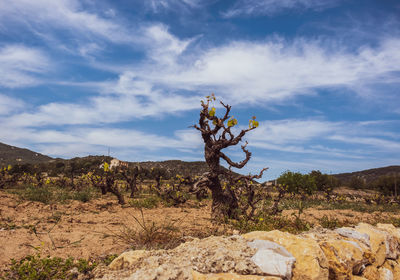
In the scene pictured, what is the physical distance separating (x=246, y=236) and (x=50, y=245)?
4.06m

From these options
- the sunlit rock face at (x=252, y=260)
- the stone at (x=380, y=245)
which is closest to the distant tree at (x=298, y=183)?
the stone at (x=380, y=245)

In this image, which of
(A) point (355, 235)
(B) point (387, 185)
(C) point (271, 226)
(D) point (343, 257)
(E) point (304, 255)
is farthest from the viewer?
(B) point (387, 185)

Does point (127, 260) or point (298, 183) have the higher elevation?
point (298, 183)

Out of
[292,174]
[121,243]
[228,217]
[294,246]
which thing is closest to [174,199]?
[228,217]

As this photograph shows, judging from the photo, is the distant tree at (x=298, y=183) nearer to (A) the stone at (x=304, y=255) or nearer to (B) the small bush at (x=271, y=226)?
(B) the small bush at (x=271, y=226)

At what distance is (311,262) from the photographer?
3287 mm

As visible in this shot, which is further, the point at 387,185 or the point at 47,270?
the point at 387,185

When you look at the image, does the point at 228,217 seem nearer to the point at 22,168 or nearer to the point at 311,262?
the point at 311,262

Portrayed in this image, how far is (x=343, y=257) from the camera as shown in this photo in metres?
4.05

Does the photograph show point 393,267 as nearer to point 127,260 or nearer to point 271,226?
point 271,226

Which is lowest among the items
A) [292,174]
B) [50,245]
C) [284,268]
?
[50,245]

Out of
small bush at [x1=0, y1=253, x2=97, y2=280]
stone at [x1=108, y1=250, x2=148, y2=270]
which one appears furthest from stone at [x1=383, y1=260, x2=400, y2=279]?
small bush at [x1=0, y1=253, x2=97, y2=280]

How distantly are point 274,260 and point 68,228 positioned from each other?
5.83 meters

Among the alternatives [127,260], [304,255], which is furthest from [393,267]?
[127,260]
